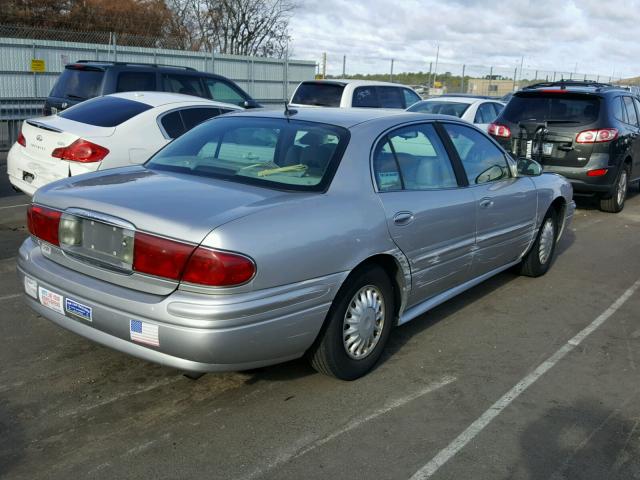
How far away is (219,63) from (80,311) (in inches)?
780

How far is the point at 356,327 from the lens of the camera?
12.5 ft

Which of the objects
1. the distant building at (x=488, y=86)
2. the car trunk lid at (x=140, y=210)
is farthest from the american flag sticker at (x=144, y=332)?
the distant building at (x=488, y=86)

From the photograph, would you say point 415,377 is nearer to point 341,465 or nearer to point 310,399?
point 310,399

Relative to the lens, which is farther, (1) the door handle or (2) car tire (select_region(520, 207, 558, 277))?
(2) car tire (select_region(520, 207, 558, 277))

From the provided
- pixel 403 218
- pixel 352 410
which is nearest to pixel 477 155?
pixel 403 218

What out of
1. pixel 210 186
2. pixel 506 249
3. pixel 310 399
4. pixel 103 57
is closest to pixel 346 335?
pixel 310 399

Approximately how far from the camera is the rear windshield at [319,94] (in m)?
12.7

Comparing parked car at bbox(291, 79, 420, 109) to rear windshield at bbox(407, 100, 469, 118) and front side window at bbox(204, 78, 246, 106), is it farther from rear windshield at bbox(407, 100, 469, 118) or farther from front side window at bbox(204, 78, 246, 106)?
front side window at bbox(204, 78, 246, 106)

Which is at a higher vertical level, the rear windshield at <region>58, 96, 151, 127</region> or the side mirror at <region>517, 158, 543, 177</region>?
the rear windshield at <region>58, 96, 151, 127</region>

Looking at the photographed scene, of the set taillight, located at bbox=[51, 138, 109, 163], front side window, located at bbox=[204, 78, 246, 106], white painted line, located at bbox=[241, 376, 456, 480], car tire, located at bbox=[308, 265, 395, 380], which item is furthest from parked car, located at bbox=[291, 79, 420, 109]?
white painted line, located at bbox=[241, 376, 456, 480]

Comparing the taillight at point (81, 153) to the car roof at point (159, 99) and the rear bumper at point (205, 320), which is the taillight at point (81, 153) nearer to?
the car roof at point (159, 99)

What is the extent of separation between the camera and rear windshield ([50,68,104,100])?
1025cm

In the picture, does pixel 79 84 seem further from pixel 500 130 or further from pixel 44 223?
pixel 44 223

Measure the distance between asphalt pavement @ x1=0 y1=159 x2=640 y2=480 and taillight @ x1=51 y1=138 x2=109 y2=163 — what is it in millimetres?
1974
